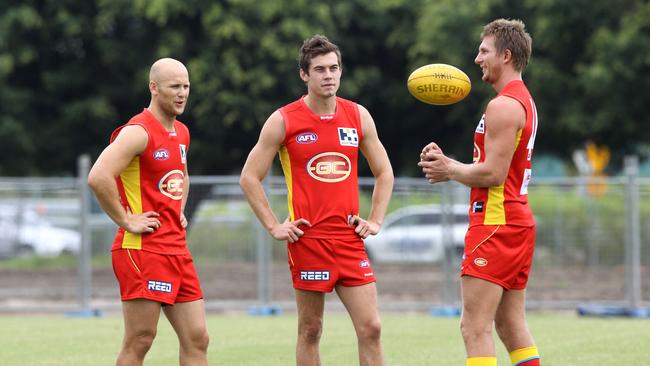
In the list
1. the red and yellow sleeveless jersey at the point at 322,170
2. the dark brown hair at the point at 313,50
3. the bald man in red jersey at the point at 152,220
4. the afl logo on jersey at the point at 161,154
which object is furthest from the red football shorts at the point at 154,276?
the dark brown hair at the point at 313,50

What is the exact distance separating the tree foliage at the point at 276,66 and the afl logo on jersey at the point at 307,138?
52.6ft

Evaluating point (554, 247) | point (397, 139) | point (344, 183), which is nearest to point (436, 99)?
point (344, 183)

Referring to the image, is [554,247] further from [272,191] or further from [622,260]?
[272,191]

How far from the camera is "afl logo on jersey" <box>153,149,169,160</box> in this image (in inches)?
288

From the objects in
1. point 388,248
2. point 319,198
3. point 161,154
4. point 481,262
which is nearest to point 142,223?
point 161,154

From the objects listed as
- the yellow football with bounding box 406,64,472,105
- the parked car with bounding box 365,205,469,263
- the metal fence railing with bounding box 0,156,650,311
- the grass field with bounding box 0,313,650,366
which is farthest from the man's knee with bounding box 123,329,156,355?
the parked car with bounding box 365,205,469,263

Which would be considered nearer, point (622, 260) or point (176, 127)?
point (176, 127)

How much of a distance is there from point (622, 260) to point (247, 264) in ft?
19.2

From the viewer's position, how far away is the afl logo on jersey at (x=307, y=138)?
304 inches

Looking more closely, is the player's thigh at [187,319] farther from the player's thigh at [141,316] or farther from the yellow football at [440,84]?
the yellow football at [440,84]

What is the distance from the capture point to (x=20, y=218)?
18.5 metres

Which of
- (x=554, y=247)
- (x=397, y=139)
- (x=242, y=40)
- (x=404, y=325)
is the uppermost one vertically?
(x=242, y=40)

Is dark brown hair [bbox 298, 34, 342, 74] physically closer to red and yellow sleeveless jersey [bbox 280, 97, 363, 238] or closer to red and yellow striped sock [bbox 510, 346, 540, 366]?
red and yellow sleeveless jersey [bbox 280, 97, 363, 238]

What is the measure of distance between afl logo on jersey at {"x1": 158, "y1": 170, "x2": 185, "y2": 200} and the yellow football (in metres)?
1.84
